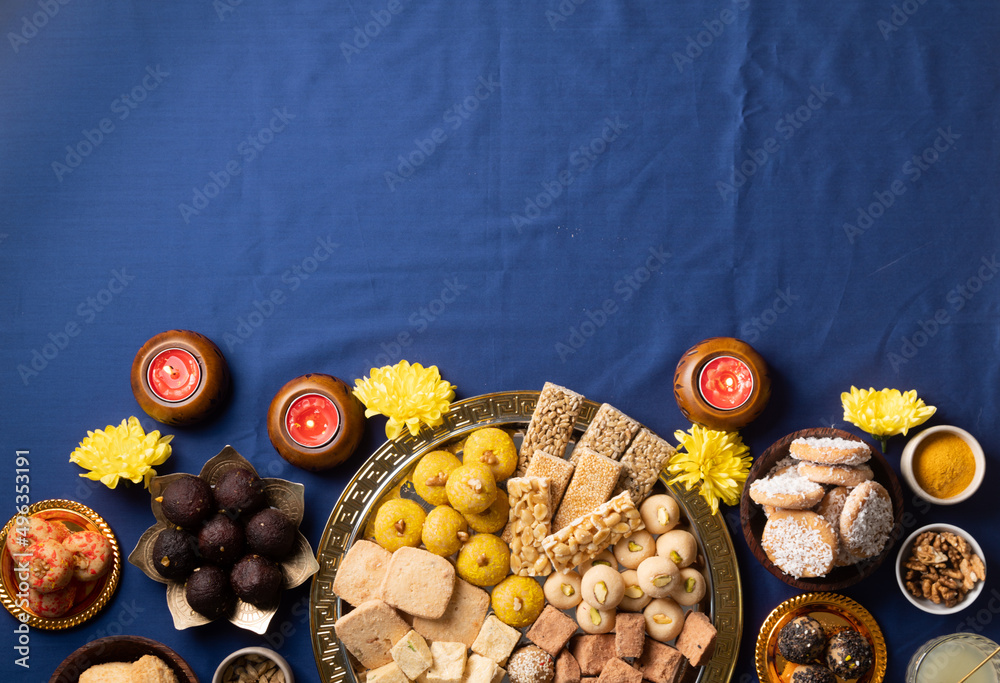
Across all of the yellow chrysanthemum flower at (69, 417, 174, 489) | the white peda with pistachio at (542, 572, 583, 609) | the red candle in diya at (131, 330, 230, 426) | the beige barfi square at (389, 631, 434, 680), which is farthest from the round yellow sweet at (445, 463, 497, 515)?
the yellow chrysanthemum flower at (69, 417, 174, 489)

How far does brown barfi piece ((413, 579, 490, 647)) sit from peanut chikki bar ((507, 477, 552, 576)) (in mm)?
172

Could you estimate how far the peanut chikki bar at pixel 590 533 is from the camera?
219 cm

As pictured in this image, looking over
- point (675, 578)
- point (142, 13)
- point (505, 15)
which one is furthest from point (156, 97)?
point (675, 578)

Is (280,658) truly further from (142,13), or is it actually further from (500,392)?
(142,13)

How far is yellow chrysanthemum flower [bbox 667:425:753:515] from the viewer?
7.49 feet

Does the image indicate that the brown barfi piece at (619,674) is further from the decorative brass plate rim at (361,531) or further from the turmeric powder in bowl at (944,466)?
the turmeric powder in bowl at (944,466)

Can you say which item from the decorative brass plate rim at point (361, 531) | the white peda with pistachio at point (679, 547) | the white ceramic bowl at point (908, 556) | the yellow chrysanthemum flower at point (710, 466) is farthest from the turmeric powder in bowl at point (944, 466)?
the white peda with pistachio at point (679, 547)

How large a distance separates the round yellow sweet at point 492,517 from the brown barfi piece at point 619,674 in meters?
0.60

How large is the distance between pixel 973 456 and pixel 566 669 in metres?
1.63

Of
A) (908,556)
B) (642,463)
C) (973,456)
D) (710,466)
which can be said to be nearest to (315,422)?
(642,463)

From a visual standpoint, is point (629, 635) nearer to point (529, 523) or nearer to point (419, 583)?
point (529, 523)

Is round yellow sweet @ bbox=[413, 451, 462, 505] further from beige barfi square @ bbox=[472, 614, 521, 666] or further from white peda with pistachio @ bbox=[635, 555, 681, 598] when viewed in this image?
white peda with pistachio @ bbox=[635, 555, 681, 598]

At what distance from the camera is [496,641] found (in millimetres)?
2240

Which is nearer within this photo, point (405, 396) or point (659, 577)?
point (659, 577)
